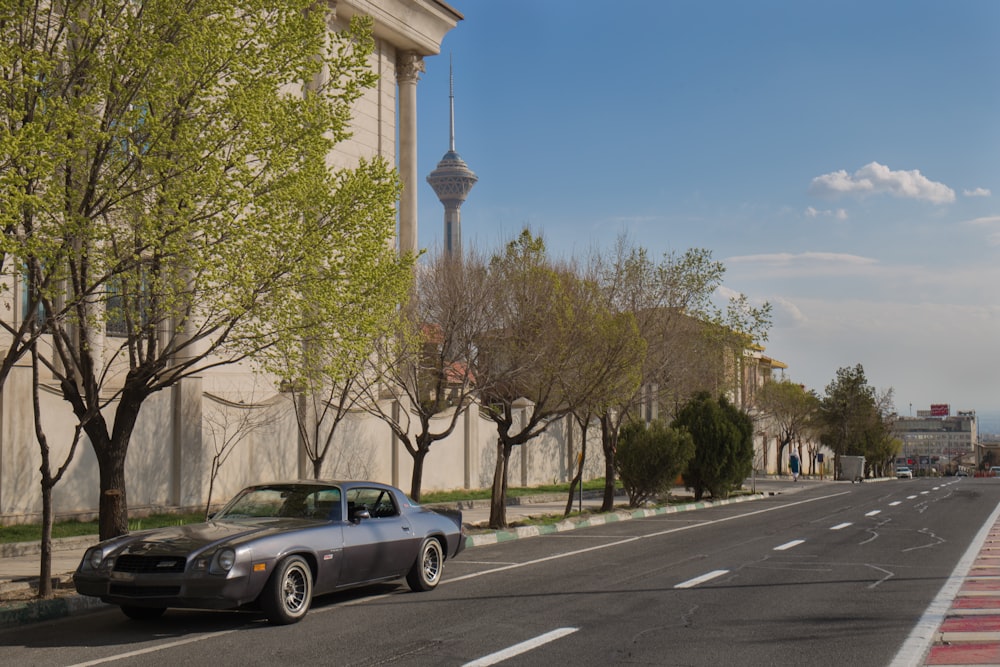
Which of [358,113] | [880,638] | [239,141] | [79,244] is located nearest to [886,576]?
[880,638]

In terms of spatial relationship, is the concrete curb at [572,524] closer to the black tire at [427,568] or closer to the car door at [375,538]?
the black tire at [427,568]

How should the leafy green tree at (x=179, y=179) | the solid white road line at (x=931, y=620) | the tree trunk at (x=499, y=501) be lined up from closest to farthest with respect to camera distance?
the solid white road line at (x=931, y=620), the leafy green tree at (x=179, y=179), the tree trunk at (x=499, y=501)

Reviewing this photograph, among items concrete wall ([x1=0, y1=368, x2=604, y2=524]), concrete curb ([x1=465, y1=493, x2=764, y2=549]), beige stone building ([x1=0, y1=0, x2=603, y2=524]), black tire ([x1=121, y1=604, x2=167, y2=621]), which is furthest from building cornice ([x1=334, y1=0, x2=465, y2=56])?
black tire ([x1=121, y1=604, x2=167, y2=621])

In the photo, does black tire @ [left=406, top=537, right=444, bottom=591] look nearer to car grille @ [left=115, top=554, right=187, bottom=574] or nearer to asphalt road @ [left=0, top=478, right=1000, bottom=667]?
asphalt road @ [left=0, top=478, right=1000, bottom=667]

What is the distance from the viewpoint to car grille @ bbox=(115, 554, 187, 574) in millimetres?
9414

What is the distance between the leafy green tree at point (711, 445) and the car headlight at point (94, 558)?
2830cm

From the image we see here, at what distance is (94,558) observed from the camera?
32.3 ft

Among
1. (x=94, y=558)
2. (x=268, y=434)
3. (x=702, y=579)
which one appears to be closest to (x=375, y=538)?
(x=94, y=558)

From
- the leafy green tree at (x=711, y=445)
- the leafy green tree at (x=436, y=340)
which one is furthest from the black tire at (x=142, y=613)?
the leafy green tree at (x=711, y=445)

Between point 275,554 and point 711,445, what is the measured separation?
28638 mm

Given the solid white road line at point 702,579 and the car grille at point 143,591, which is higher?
the car grille at point 143,591

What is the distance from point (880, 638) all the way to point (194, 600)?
6249 millimetres

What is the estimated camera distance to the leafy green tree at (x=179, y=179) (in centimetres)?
1140

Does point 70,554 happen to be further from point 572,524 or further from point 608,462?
point 608,462
